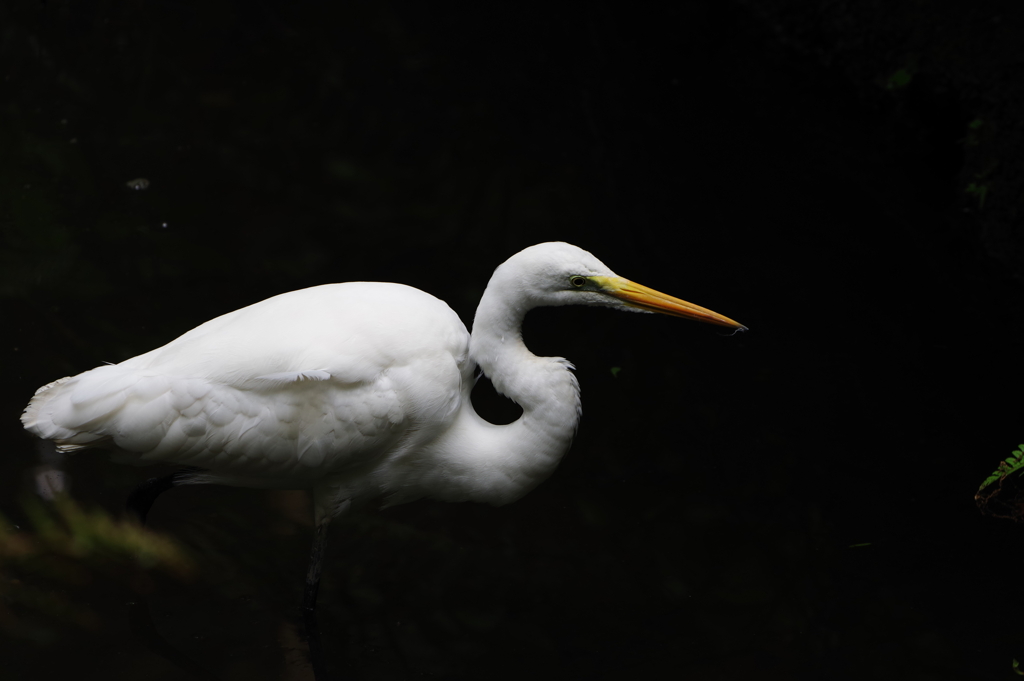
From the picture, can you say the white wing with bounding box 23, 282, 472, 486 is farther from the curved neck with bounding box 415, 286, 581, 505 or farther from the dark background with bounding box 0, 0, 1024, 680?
the dark background with bounding box 0, 0, 1024, 680

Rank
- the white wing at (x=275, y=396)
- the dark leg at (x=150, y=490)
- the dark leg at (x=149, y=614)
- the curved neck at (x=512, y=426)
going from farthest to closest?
the dark leg at (x=150, y=490), the dark leg at (x=149, y=614), the curved neck at (x=512, y=426), the white wing at (x=275, y=396)

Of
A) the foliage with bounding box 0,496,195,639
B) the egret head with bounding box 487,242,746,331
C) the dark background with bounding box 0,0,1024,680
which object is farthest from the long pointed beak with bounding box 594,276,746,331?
the foliage with bounding box 0,496,195,639

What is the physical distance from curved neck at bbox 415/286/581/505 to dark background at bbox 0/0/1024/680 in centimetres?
53

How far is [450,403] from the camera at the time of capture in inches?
108

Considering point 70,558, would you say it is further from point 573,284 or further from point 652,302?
point 652,302

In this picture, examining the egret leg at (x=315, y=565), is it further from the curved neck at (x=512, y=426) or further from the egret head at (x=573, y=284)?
the egret head at (x=573, y=284)

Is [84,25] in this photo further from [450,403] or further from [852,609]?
[852,609]

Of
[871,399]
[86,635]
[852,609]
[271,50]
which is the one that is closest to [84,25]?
[271,50]

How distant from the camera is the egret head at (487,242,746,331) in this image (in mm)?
2541

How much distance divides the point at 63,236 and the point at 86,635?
2276 mm

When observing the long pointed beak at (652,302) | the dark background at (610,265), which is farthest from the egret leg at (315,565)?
the long pointed beak at (652,302)

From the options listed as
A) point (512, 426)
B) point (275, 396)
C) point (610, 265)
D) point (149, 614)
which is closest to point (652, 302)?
point (512, 426)

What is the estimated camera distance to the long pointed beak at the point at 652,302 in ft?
8.48

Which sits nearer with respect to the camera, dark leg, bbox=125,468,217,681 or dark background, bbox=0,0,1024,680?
dark leg, bbox=125,468,217,681
